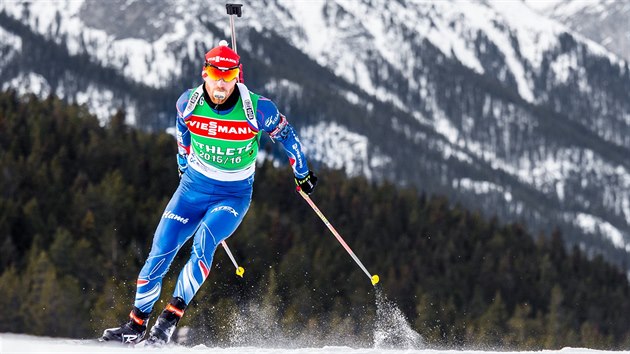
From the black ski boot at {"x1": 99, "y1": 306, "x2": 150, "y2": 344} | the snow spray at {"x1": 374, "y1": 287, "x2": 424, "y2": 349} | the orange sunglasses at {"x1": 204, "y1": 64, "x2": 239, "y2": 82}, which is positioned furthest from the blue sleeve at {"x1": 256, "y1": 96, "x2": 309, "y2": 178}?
the snow spray at {"x1": 374, "y1": 287, "x2": 424, "y2": 349}

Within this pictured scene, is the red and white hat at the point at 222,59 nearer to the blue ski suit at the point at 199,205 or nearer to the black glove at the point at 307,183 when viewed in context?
the blue ski suit at the point at 199,205

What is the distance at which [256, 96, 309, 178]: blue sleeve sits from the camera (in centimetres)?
1112

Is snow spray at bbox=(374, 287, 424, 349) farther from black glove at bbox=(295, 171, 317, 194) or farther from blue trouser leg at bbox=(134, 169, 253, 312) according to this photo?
blue trouser leg at bbox=(134, 169, 253, 312)

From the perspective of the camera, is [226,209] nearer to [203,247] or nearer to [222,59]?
[203,247]

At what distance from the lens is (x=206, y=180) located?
1132cm

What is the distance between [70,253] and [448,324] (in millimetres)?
28827

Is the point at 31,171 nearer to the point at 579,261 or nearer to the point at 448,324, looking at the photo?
the point at 448,324

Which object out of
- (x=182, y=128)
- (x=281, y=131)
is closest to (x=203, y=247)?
(x=182, y=128)

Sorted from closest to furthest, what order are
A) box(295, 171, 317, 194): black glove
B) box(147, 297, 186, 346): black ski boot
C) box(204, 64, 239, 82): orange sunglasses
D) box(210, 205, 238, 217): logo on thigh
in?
box(204, 64, 239, 82): orange sunglasses, box(147, 297, 186, 346): black ski boot, box(210, 205, 238, 217): logo on thigh, box(295, 171, 317, 194): black glove

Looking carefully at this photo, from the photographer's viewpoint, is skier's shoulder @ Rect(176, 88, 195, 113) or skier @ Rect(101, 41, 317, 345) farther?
skier's shoulder @ Rect(176, 88, 195, 113)

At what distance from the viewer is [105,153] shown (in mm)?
90062

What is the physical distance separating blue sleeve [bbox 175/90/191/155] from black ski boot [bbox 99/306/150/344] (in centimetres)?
184

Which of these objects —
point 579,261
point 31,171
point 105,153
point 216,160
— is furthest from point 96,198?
point 216,160

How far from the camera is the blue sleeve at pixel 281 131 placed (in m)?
11.1
